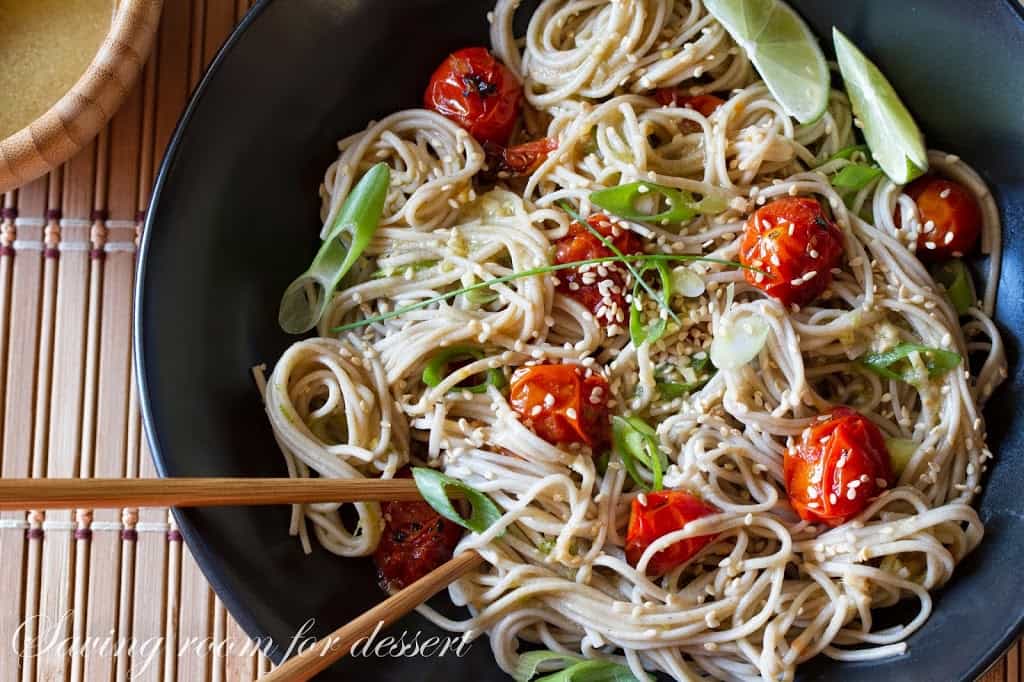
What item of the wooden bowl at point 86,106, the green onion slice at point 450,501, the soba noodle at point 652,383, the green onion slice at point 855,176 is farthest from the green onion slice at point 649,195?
the wooden bowl at point 86,106

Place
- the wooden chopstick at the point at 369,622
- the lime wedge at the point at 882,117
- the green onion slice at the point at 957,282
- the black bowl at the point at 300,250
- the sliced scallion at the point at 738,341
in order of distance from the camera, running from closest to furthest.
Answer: the wooden chopstick at the point at 369,622
the black bowl at the point at 300,250
the sliced scallion at the point at 738,341
the lime wedge at the point at 882,117
the green onion slice at the point at 957,282

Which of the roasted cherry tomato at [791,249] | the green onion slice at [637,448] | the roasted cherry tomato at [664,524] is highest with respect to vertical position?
the roasted cherry tomato at [791,249]

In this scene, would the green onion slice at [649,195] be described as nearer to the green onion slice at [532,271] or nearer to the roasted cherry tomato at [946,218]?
the green onion slice at [532,271]

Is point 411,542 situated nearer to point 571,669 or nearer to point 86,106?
point 571,669

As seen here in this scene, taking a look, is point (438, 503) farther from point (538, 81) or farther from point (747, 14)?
point (747, 14)

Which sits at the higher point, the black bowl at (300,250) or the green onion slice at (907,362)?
the black bowl at (300,250)

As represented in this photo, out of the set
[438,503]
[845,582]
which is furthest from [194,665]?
[845,582]

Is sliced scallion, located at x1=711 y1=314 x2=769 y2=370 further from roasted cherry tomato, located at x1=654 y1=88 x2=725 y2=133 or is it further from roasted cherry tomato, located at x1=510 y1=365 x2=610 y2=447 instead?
roasted cherry tomato, located at x1=654 y1=88 x2=725 y2=133
